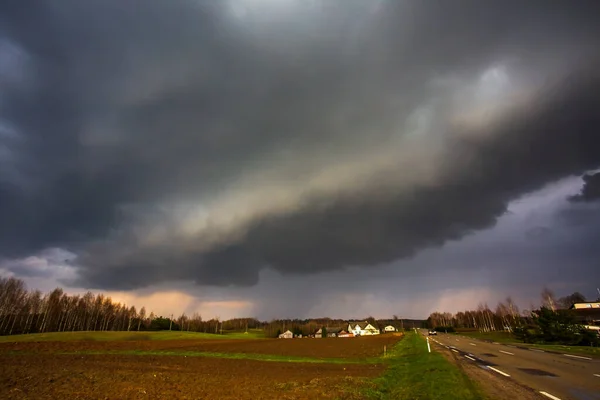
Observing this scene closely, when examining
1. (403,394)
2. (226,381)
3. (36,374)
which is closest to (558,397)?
(403,394)

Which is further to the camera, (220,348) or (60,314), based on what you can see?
(60,314)

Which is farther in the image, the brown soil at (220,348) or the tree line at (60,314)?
the tree line at (60,314)

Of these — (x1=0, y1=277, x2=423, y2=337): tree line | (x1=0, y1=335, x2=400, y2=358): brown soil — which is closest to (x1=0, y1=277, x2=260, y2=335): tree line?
(x1=0, y1=277, x2=423, y2=337): tree line

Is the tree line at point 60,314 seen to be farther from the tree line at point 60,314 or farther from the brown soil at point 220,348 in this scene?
the brown soil at point 220,348

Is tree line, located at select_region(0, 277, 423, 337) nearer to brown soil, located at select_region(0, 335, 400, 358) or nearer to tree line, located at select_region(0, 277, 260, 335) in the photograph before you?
tree line, located at select_region(0, 277, 260, 335)

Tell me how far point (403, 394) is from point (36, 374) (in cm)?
2559

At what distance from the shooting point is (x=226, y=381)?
2302 cm

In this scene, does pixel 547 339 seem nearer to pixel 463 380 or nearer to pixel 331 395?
pixel 463 380

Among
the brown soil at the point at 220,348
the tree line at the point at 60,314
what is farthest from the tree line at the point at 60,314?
the brown soil at the point at 220,348

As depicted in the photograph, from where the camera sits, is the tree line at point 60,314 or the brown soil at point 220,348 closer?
the brown soil at point 220,348

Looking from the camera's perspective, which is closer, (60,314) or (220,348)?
(220,348)

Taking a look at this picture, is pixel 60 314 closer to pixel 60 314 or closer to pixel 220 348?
pixel 60 314

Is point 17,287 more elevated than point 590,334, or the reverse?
point 17,287

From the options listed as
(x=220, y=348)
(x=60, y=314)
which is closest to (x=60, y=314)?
(x=60, y=314)
